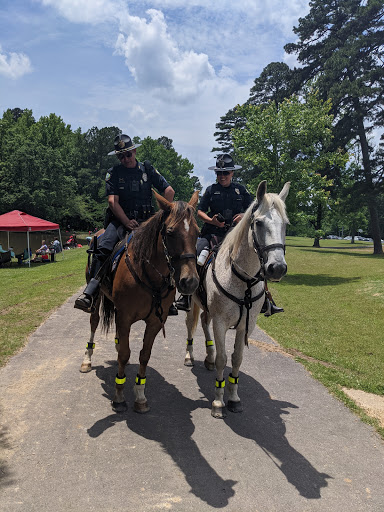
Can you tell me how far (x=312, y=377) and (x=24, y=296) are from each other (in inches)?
406

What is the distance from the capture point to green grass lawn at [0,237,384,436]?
6.96m

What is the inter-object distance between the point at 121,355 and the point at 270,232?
2575 millimetres

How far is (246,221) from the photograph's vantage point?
4469 mm

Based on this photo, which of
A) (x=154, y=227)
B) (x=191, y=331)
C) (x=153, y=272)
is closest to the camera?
(x=154, y=227)

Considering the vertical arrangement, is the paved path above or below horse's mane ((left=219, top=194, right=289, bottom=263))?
below

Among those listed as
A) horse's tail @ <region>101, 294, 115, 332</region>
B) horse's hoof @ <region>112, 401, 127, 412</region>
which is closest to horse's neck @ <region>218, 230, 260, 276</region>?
horse's hoof @ <region>112, 401, 127, 412</region>

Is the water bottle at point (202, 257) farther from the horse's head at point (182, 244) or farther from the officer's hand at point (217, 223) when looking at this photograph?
the horse's head at point (182, 244)

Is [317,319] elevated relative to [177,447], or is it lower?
lower

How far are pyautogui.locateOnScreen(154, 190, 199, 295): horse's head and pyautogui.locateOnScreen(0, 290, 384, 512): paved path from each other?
192cm

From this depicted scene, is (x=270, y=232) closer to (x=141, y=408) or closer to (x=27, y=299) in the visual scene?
(x=141, y=408)

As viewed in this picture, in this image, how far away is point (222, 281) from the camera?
191 inches

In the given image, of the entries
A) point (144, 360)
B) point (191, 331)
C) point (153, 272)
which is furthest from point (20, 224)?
point (153, 272)

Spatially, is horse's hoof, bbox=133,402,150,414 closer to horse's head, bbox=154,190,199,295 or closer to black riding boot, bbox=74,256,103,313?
black riding boot, bbox=74,256,103,313

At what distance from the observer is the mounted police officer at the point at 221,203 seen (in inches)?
233
